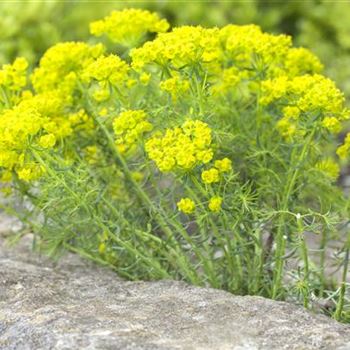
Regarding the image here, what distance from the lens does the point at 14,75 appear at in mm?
2805

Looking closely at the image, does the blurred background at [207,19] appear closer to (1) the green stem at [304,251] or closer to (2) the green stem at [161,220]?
(2) the green stem at [161,220]

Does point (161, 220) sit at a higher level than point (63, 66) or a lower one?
lower

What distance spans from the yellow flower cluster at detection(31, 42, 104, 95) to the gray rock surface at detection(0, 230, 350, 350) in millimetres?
667

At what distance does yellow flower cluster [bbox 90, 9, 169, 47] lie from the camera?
285cm

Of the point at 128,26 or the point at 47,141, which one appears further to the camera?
the point at 128,26

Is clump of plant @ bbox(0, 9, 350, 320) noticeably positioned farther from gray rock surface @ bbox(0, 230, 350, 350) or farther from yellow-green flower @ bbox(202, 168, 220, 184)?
gray rock surface @ bbox(0, 230, 350, 350)

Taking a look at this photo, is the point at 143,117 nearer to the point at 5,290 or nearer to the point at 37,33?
the point at 5,290

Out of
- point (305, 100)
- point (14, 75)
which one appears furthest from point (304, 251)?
point (14, 75)

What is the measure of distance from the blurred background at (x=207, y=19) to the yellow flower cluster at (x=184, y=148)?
3.81 metres

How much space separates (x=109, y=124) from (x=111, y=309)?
0.85 metres

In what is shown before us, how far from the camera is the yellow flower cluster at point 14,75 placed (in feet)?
9.12

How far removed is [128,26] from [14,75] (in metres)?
0.41

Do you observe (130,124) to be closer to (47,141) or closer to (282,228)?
(47,141)

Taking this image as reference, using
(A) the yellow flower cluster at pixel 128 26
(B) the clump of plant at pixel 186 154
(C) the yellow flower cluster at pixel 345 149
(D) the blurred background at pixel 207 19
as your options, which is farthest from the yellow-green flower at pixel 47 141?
(D) the blurred background at pixel 207 19
